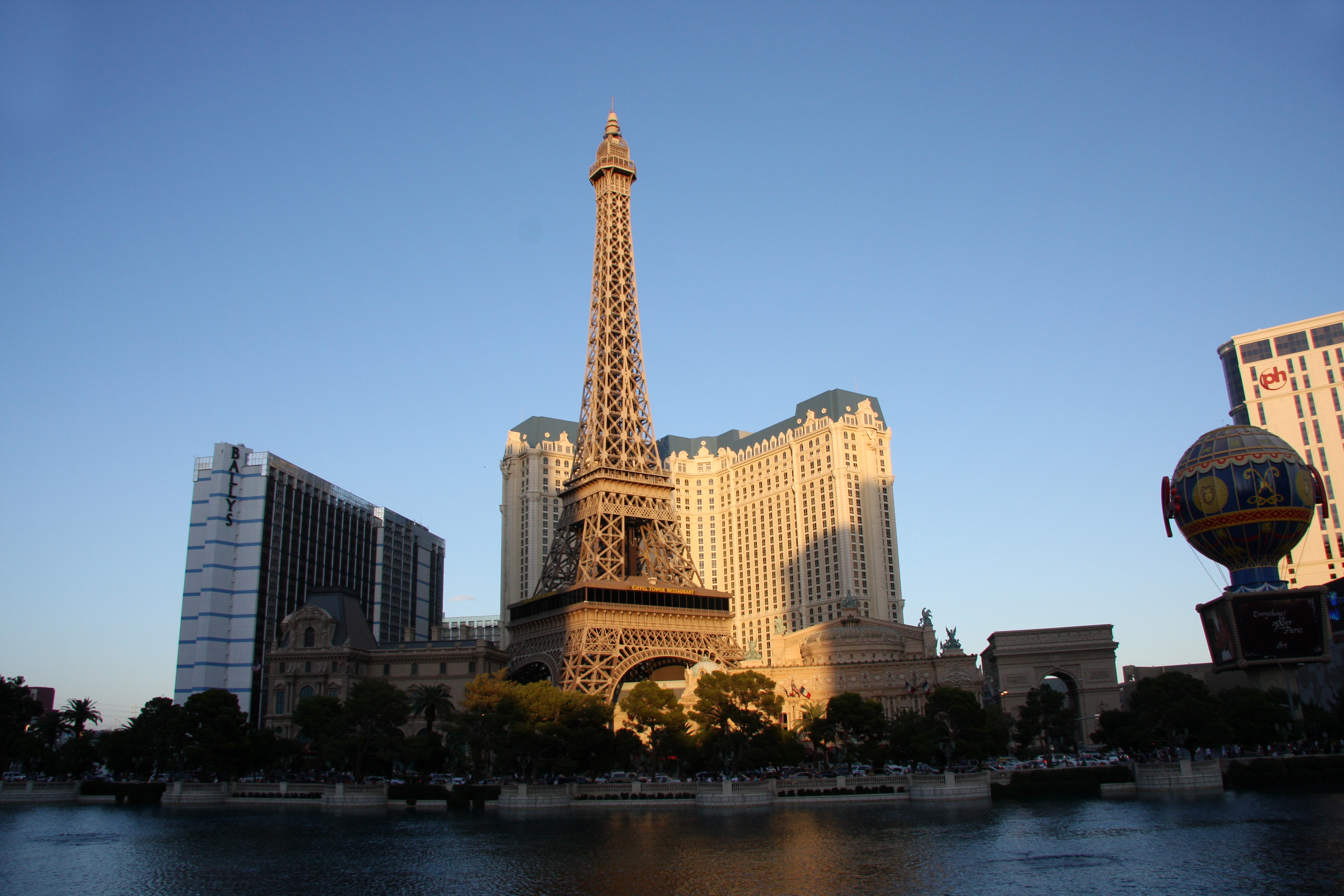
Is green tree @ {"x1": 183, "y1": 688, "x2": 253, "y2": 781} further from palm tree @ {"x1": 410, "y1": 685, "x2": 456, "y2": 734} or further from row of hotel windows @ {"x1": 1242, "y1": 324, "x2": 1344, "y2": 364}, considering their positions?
row of hotel windows @ {"x1": 1242, "y1": 324, "x2": 1344, "y2": 364}

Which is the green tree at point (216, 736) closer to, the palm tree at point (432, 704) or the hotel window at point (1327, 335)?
the palm tree at point (432, 704)

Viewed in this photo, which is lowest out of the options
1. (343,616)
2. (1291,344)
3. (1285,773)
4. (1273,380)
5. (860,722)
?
(1285,773)

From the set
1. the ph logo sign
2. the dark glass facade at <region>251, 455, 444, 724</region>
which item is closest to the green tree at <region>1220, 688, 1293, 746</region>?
the ph logo sign

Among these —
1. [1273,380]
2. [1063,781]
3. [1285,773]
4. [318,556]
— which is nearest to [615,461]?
[1063,781]

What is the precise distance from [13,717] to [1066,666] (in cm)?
12231

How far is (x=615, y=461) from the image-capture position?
121062mm

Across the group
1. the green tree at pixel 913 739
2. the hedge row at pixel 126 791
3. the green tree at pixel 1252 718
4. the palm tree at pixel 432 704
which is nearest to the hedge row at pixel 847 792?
the green tree at pixel 913 739

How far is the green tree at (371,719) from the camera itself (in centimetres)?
9369

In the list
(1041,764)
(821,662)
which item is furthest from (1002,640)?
(1041,764)

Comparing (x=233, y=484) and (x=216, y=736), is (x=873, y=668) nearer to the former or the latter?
(x=216, y=736)

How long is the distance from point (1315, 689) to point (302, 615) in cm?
12692

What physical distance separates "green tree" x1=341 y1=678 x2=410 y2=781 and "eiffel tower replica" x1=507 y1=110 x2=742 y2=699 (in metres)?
17.8

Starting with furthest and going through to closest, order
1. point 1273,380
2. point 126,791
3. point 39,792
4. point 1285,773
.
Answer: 1. point 1273,380
2. point 39,792
3. point 126,791
4. point 1285,773

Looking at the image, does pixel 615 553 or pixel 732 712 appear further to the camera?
pixel 615 553
